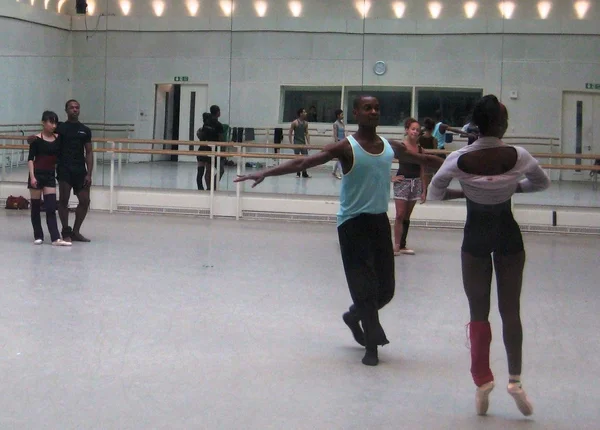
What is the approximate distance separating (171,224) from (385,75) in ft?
15.3

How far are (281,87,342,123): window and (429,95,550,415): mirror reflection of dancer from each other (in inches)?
445

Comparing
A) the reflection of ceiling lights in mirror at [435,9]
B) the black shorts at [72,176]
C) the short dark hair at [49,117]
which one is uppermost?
the reflection of ceiling lights in mirror at [435,9]

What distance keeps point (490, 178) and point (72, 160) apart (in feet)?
25.6

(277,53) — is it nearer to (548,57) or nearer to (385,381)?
(548,57)

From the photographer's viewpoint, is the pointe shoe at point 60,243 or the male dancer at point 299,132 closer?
the pointe shoe at point 60,243

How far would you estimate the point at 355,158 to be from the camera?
21.3 feet

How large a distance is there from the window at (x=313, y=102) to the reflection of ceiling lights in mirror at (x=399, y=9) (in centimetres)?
162

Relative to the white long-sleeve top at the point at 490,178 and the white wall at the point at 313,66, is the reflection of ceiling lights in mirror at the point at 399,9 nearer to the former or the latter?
A: the white wall at the point at 313,66

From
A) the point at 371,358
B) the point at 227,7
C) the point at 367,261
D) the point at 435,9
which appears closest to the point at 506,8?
the point at 435,9

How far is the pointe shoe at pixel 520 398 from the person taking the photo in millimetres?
5355

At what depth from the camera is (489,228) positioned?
5.49 m

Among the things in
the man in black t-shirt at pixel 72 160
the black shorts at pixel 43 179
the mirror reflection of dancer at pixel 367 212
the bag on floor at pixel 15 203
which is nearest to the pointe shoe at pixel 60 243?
the man in black t-shirt at pixel 72 160

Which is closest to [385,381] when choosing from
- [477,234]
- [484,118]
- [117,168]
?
[477,234]

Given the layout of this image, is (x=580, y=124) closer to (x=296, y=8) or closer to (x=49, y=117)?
(x=296, y=8)
